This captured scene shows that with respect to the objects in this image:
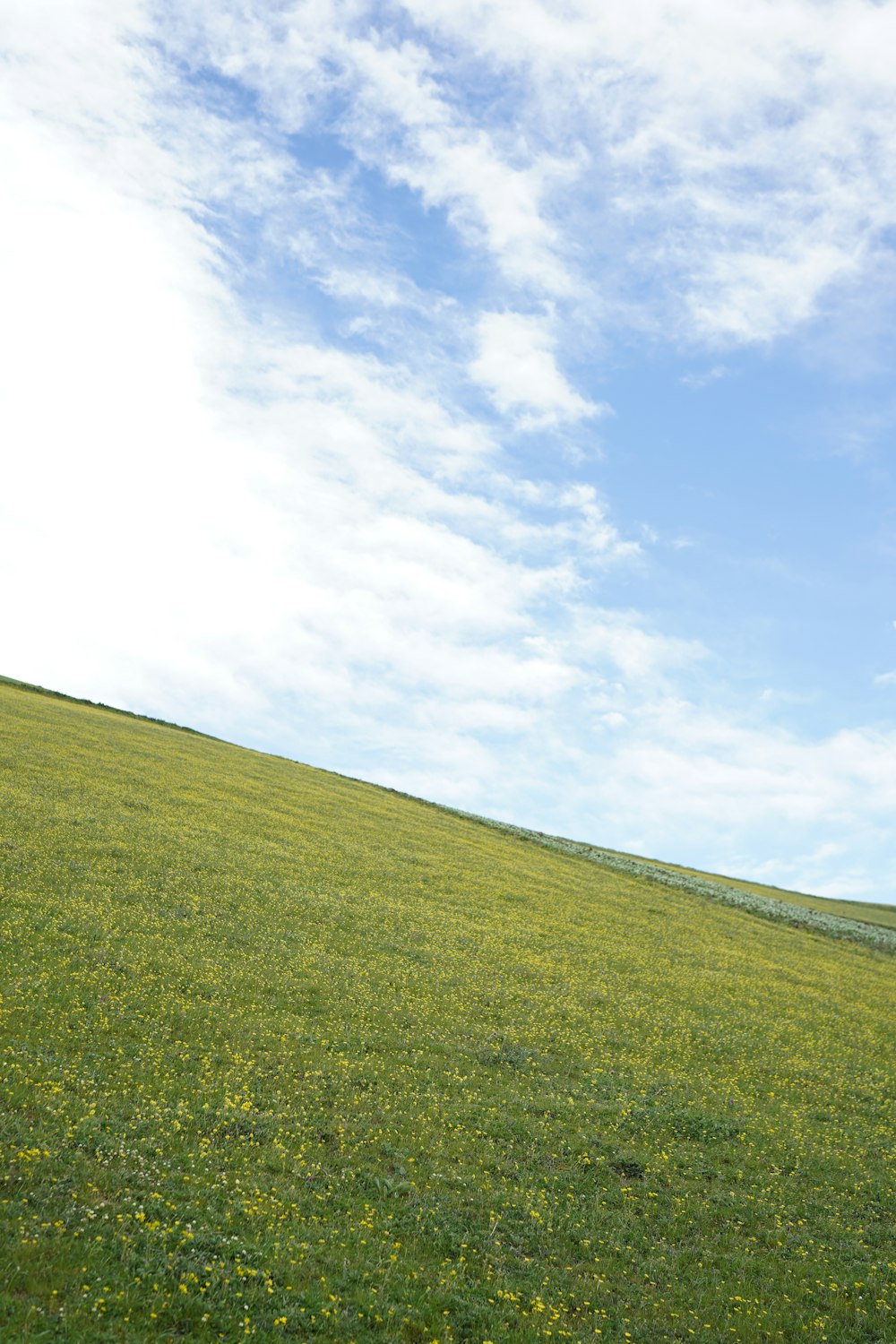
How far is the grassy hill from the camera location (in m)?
12.3

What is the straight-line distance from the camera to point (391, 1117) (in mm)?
18344

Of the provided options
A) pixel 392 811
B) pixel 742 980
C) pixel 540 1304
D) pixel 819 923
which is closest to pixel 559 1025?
pixel 540 1304

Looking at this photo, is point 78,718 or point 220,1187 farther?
point 78,718

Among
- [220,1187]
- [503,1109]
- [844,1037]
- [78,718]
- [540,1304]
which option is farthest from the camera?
[78,718]

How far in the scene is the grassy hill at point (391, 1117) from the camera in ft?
40.5

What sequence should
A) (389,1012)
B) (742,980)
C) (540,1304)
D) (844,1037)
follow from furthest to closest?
1. (742,980)
2. (844,1037)
3. (389,1012)
4. (540,1304)

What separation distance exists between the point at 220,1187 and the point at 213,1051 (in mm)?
5629

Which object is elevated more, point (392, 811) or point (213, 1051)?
point (392, 811)

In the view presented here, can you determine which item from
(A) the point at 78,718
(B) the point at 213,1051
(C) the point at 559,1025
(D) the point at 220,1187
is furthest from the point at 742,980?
(A) the point at 78,718

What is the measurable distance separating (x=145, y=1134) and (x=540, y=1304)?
309 inches

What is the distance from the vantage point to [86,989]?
831 inches

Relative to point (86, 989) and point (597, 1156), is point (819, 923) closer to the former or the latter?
point (597, 1156)

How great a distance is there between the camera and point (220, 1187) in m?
14.2

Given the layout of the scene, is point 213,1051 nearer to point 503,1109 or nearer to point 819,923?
point 503,1109
